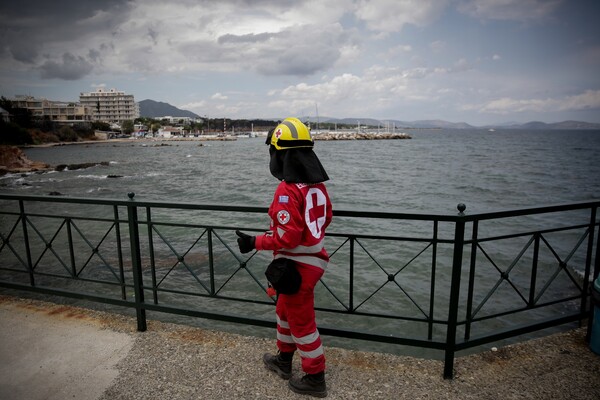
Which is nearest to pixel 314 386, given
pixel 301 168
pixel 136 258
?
pixel 301 168

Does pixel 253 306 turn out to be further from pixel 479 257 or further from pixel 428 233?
pixel 428 233

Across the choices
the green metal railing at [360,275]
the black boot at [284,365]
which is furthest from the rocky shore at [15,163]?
the black boot at [284,365]

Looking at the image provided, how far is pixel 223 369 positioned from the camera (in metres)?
3.63

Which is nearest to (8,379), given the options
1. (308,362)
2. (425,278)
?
(308,362)

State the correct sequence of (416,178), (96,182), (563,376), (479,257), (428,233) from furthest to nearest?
(416,178) < (96,182) < (428,233) < (479,257) < (563,376)

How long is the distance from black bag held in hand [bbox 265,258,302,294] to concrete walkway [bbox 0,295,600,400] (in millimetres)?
1044

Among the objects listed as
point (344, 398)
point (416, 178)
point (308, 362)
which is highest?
point (308, 362)

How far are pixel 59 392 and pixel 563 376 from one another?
4466mm

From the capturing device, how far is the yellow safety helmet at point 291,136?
2.91m

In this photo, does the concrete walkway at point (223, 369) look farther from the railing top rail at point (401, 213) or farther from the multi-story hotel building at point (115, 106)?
the multi-story hotel building at point (115, 106)

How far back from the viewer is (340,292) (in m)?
9.91

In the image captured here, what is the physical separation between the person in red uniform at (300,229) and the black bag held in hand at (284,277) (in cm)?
10

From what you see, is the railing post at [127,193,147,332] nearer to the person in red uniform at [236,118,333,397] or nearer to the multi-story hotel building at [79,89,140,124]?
the person in red uniform at [236,118,333,397]

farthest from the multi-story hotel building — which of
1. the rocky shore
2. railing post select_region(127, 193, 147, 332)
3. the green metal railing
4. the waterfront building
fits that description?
railing post select_region(127, 193, 147, 332)
